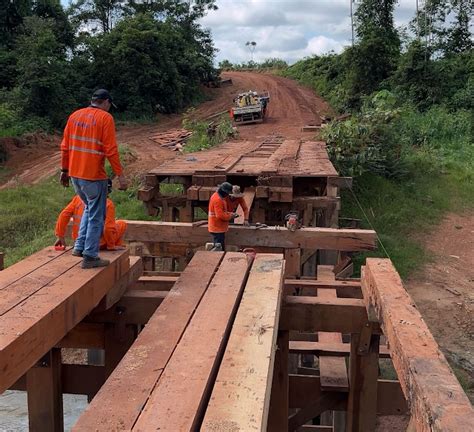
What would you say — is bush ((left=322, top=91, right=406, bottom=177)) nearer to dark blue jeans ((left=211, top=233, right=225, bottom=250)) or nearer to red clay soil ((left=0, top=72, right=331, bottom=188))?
red clay soil ((left=0, top=72, right=331, bottom=188))

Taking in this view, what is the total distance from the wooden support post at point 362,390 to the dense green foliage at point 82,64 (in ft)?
75.2

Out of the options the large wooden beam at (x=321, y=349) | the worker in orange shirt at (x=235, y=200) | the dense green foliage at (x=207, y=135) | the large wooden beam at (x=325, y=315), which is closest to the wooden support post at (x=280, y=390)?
the large wooden beam at (x=325, y=315)

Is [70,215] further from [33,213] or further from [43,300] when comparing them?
[33,213]

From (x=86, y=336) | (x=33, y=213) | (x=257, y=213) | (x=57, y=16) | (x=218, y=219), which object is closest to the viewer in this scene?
(x=86, y=336)

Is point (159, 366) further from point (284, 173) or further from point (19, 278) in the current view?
point (284, 173)

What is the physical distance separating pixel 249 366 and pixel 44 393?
194cm

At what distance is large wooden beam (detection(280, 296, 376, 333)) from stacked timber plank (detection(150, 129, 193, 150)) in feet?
64.5

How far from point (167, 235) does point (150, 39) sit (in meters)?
29.0

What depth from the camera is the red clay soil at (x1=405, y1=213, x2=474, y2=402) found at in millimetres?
10258

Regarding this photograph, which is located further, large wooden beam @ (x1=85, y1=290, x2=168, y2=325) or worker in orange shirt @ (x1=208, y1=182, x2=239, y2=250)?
worker in orange shirt @ (x1=208, y1=182, x2=239, y2=250)

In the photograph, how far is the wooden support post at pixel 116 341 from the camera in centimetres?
407

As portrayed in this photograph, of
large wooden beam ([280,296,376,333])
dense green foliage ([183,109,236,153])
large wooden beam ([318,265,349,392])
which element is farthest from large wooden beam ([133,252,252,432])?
dense green foliage ([183,109,236,153])

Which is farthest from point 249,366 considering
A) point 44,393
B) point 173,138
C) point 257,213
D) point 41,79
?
point 41,79

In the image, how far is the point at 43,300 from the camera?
3125mm
